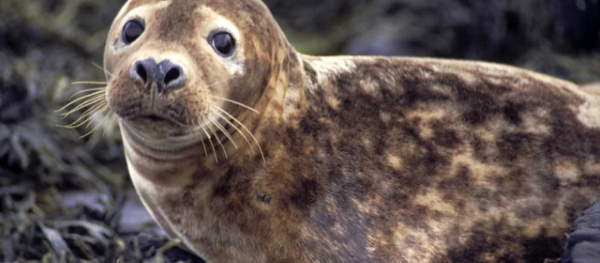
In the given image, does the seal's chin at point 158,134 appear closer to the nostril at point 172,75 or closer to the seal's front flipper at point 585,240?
the nostril at point 172,75

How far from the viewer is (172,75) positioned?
2.78 meters

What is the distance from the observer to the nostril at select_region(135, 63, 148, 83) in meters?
2.77

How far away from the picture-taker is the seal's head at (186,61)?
9.18 feet

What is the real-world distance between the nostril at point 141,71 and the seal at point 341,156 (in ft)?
0.42

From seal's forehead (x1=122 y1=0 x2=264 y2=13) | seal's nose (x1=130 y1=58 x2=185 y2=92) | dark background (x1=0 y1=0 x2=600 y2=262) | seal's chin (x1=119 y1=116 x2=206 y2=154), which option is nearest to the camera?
seal's nose (x1=130 y1=58 x2=185 y2=92)

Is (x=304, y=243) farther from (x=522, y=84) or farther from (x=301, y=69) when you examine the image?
(x=522, y=84)

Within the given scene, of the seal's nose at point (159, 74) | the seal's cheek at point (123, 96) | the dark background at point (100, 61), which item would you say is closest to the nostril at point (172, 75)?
the seal's nose at point (159, 74)

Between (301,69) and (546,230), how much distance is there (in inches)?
46.8

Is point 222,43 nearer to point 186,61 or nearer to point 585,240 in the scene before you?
point 186,61

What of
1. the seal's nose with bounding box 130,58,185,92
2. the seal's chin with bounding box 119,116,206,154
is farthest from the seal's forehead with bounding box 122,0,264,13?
the seal's chin with bounding box 119,116,206,154

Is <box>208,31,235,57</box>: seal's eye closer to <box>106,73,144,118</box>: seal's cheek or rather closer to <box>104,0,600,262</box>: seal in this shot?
<box>104,0,600,262</box>: seal

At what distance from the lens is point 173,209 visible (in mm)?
3232

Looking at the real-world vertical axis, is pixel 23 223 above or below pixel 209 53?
below

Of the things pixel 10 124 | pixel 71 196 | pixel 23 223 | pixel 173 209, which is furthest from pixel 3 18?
pixel 173 209
